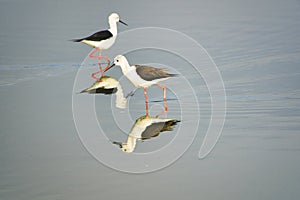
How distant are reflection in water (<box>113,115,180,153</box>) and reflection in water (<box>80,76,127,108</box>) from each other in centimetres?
59

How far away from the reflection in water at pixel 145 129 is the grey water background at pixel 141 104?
428 mm

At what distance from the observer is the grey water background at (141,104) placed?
480cm

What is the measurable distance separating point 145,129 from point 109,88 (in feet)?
5.39

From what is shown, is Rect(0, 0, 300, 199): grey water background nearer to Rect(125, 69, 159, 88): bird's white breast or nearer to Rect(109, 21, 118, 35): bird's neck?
Rect(109, 21, 118, 35): bird's neck

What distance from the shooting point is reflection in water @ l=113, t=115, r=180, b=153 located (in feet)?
18.7

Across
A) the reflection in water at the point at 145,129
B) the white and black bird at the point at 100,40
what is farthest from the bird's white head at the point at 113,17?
the reflection in water at the point at 145,129

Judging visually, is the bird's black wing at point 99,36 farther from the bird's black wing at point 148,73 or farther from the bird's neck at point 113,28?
the bird's black wing at point 148,73

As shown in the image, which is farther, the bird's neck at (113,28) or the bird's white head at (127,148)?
the bird's neck at (113,28)

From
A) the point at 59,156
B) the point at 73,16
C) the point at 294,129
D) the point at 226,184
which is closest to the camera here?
the point at 226,184

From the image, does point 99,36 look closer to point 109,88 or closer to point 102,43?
point 102,43

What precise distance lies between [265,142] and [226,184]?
41.8 inches

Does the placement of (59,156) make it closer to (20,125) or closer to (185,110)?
(20,125)

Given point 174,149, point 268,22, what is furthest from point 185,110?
point 268,22

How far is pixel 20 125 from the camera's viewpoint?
6184 millimetres
